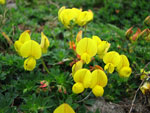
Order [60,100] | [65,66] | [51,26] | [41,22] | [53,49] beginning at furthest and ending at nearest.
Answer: [41,22]
[51,26]
[53,49]
[65,66]
[60,100]

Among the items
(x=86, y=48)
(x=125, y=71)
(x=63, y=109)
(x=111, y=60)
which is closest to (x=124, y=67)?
(x=125, y=71)

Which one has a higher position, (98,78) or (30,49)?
(30,49)

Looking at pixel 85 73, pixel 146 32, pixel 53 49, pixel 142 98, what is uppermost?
pixel 146 32

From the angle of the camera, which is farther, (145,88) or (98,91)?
(145,88)

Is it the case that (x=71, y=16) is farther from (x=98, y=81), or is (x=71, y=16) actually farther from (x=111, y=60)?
(x=98, y=81)

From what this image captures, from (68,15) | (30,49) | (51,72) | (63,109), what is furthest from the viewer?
(51,72)

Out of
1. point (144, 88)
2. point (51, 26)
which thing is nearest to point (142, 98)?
point (144, 88)

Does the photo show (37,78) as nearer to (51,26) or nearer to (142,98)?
(142,98)
